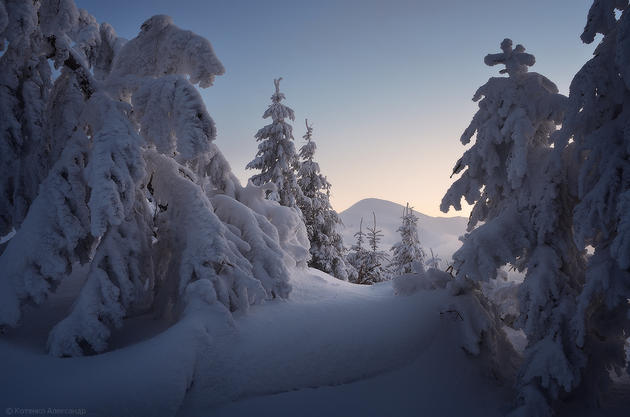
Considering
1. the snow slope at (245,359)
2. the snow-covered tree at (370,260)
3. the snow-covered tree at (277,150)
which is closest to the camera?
the snow slope at (245,359)

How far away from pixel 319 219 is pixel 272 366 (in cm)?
1689

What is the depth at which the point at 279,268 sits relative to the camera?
505cm

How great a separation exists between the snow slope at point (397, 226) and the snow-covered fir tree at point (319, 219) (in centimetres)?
4634

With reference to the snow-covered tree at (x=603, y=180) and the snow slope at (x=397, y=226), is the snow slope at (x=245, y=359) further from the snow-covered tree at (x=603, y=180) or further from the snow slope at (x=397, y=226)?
the snow slope at (x=397, y=226)

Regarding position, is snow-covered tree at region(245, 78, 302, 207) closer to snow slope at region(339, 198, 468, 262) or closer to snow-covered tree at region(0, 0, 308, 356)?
snow-covered tree at region(0, 0, 308, 356)

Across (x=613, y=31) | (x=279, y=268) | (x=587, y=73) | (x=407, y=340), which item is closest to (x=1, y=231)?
(x=279, y=268)

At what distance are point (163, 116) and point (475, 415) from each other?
571 cm

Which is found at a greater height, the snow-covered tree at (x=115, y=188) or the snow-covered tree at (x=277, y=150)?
the snow-covered tree at (x=277, y=150)

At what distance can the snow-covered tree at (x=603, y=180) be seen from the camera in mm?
3682

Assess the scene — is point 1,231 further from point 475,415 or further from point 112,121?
point 475,415

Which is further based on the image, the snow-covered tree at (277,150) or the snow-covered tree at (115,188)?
the snow-covered tree at (277,150)

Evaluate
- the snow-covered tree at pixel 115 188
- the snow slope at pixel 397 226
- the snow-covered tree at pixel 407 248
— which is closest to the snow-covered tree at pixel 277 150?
the snow-covered tree at pixel 407 248

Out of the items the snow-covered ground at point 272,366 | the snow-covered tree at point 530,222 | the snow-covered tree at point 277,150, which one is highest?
the snow-covered tree at point 277,150

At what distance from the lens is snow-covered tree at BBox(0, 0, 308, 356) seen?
163 inches
